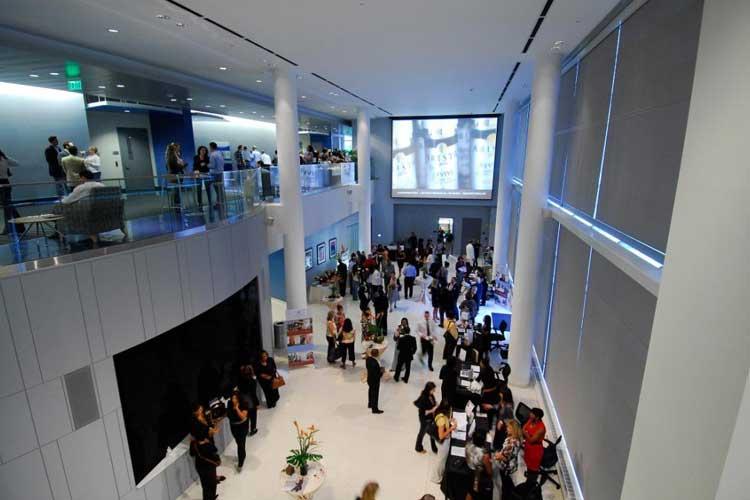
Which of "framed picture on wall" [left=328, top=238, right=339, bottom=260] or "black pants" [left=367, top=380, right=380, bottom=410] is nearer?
"black pants" [left=367, top=380, right=380, bottom=410]

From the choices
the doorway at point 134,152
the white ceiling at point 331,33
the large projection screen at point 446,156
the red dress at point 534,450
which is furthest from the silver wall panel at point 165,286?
the large projection screen at point 446,156

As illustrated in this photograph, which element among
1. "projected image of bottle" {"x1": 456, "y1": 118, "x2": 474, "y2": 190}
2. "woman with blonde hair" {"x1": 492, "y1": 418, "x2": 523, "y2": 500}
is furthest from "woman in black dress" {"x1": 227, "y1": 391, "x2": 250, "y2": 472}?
"projected image of bottle" {"x1": 456, "y1": 118, "x2": 474, "y2": 190}

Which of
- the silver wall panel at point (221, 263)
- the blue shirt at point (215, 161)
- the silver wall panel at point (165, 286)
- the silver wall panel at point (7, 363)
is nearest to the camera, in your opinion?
the silver wall panel at point (7, 363)

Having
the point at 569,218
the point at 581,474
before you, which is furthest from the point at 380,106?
the point at 581,474

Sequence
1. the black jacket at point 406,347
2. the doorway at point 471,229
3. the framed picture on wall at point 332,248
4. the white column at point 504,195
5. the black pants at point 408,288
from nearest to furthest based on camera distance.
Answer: the black jacket at point 406,347 → the black pants at point 408,288 → the white column at point 504,195 → the framed picture on wall at point 332,248 → the doorway at point 471,229

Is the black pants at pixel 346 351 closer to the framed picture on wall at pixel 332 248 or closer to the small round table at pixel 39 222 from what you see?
the small round table at pixel 39 222

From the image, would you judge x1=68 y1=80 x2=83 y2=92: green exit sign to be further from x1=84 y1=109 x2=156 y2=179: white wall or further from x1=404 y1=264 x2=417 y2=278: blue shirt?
x1=404 y1=264 x2=417 y2=278: blue shirt

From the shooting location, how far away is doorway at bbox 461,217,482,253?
22.5 m

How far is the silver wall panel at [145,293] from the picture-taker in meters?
5.50

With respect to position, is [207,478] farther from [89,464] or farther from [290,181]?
[290,181]

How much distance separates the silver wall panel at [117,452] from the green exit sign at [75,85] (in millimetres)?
9085

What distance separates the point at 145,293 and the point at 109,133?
1011cm

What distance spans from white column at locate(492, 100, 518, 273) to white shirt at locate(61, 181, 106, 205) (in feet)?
47.5

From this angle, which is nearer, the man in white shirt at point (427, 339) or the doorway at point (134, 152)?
the man in white shirt at point (427, 339)
